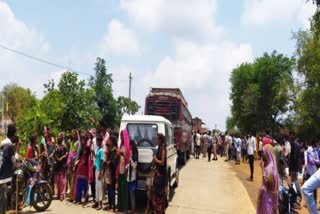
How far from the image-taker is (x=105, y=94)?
82.4 meters

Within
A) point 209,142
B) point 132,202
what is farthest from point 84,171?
point 209,142

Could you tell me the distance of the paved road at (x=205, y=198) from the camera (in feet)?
39.7

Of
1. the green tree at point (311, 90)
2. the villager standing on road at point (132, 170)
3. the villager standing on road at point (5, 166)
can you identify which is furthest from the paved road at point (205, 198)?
Result: the green tree at point (311, 90)

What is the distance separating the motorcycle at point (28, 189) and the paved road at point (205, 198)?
1.21ft

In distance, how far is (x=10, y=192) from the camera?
10.4 m

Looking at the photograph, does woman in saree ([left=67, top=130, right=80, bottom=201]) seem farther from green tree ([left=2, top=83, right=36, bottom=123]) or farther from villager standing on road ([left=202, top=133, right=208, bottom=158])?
green tree ([left=2, top=83, right=36, bottom=123])

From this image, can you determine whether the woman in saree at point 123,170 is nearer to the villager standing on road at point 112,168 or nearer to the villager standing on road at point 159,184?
the villager standing on road at point 112,168

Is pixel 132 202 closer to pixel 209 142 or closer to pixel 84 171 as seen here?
pixel 84 171

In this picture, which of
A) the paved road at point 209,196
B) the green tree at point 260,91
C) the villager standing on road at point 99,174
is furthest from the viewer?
the green tree at point 260,91

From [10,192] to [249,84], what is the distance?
5955 centimetres

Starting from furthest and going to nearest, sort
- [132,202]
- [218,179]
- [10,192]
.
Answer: [218,179] → [132,202] → [10,192]

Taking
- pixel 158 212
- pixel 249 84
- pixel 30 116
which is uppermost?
pixel 249 84

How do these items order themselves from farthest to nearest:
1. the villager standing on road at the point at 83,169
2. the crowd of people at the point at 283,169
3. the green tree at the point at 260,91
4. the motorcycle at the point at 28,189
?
the green tree at the point at 260,91
the villager standing on road at the point at 83,169
the motorcycle at the point at 28,189
the crowd of people at the point at 283,169

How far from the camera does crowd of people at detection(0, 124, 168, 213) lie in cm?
1049
